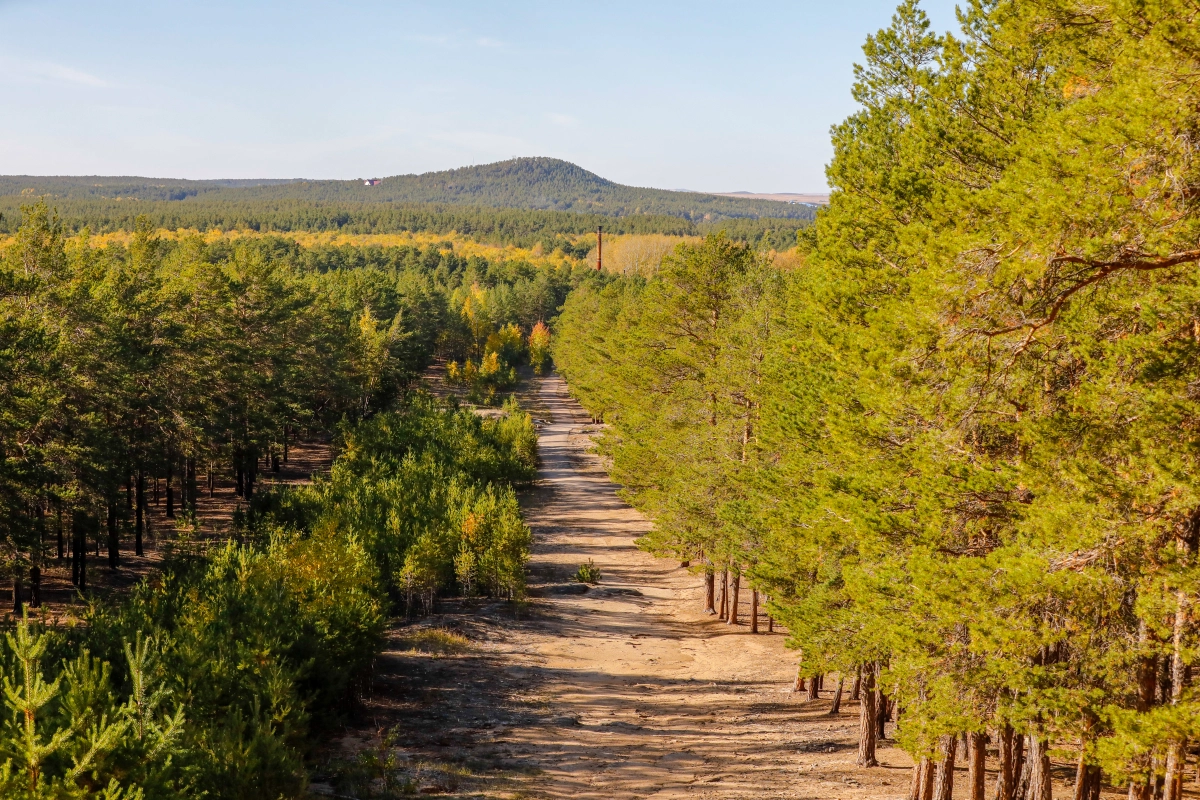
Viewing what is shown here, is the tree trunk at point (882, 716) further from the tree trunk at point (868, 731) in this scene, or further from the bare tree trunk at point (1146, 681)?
the bare tree trunk at point (1146, 681)

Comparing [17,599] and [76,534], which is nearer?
[17,599]

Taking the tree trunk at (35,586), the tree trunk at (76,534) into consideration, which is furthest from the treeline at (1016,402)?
the tree trunk at (35,586)

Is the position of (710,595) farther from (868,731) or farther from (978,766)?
(978,766)

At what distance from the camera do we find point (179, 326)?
32812mm

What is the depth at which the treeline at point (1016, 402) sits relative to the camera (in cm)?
729

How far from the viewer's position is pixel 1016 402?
31.3 feet

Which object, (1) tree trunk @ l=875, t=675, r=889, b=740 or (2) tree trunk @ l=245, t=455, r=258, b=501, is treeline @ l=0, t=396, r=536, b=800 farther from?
(1) tree trunk @ l=875, t=675, r=889, b=740

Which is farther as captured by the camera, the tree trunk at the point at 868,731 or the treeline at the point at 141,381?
the treeline at the point at 141,381

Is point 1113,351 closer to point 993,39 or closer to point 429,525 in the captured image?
point 993,39

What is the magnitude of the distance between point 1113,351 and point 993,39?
5.90m

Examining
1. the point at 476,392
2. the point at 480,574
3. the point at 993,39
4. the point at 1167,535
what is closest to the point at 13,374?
the point at 480,574

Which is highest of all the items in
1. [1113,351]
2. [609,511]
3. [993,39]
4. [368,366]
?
[993,39]

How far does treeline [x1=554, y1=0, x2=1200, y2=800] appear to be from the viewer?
7.29 m

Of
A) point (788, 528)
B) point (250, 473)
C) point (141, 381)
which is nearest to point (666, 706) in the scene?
point (788, 528)
